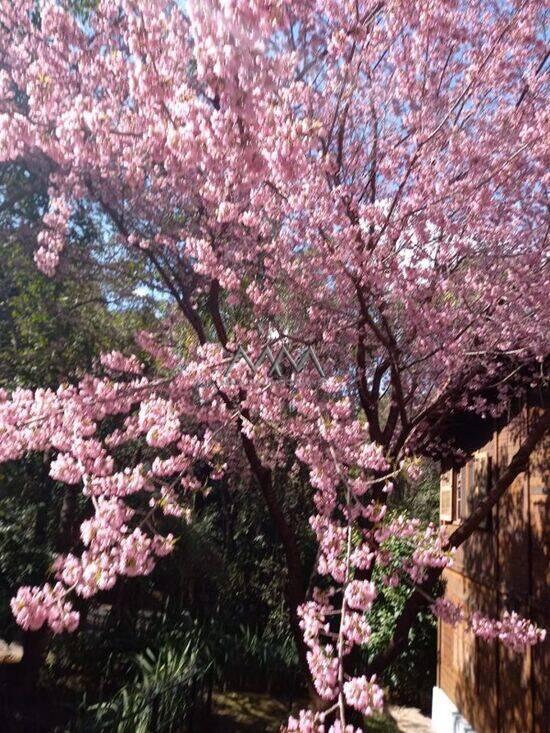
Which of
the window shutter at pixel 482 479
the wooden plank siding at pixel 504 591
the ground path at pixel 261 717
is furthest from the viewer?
the ground path at pixel 261 717

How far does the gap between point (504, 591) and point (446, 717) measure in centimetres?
295

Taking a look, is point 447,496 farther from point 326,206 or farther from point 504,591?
point 326,206

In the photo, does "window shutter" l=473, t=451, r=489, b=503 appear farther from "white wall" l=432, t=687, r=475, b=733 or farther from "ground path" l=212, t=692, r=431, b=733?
"ground path" l=212, t=692, r=431, b=733

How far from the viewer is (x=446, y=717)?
8.52 meters

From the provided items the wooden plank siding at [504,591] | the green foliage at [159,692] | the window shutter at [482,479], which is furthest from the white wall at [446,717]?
the green foliage at [159,692]

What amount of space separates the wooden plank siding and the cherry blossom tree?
28.8 inches

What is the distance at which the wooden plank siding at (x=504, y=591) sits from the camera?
18.8ft

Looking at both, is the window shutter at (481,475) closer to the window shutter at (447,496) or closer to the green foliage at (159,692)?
the window shutter at (447,496)

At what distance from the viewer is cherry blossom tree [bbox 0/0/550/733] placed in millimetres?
4453

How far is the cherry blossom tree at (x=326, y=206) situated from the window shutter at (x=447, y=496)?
267cm

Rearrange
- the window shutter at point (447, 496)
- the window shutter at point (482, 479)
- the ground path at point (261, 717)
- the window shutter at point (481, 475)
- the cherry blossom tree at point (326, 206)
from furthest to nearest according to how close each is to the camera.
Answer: the window shutter at point (447, 496), the ground path at point (261, 717), the window shutter at point (481, 475), the window shutter at point (482, 479), the cherry blossom tree at point (326, 206)

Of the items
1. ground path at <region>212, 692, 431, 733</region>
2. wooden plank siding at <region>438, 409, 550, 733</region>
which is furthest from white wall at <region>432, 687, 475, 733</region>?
ground path at <region>212, 692, 431, 733</region>

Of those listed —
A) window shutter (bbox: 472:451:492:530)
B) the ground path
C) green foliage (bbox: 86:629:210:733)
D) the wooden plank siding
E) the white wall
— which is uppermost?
window shutter (bbox: 472:451:492:530)

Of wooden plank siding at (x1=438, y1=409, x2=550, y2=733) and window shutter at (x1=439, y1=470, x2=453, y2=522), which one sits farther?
window shutter at (x1=439, y1=470, x2=453, y2=522)
